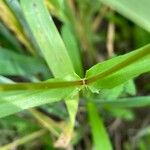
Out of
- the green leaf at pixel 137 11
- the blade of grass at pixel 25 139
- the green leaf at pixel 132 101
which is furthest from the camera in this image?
the blade of grass at pixel 25 139

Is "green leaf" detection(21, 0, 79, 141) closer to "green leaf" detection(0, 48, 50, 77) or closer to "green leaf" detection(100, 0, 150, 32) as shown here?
"green leaf" detection(0, 48, 50, 77)

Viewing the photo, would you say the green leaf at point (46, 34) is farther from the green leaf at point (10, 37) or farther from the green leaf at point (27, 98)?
the green leaf at point (10, 37)

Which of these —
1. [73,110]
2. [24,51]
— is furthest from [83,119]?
[73,110]

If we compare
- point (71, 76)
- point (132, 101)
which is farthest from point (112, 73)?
point (132, 101)

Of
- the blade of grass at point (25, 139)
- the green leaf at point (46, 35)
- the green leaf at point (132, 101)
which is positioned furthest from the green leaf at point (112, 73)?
the blade of grass at point (25, 139)

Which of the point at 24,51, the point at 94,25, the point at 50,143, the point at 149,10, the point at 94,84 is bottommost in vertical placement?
the point at 149,10

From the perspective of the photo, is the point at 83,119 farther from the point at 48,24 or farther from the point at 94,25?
the point at 48,24

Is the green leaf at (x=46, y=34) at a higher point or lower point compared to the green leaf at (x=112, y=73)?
higher

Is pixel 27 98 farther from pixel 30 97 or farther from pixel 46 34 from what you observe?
pixel 46 34
